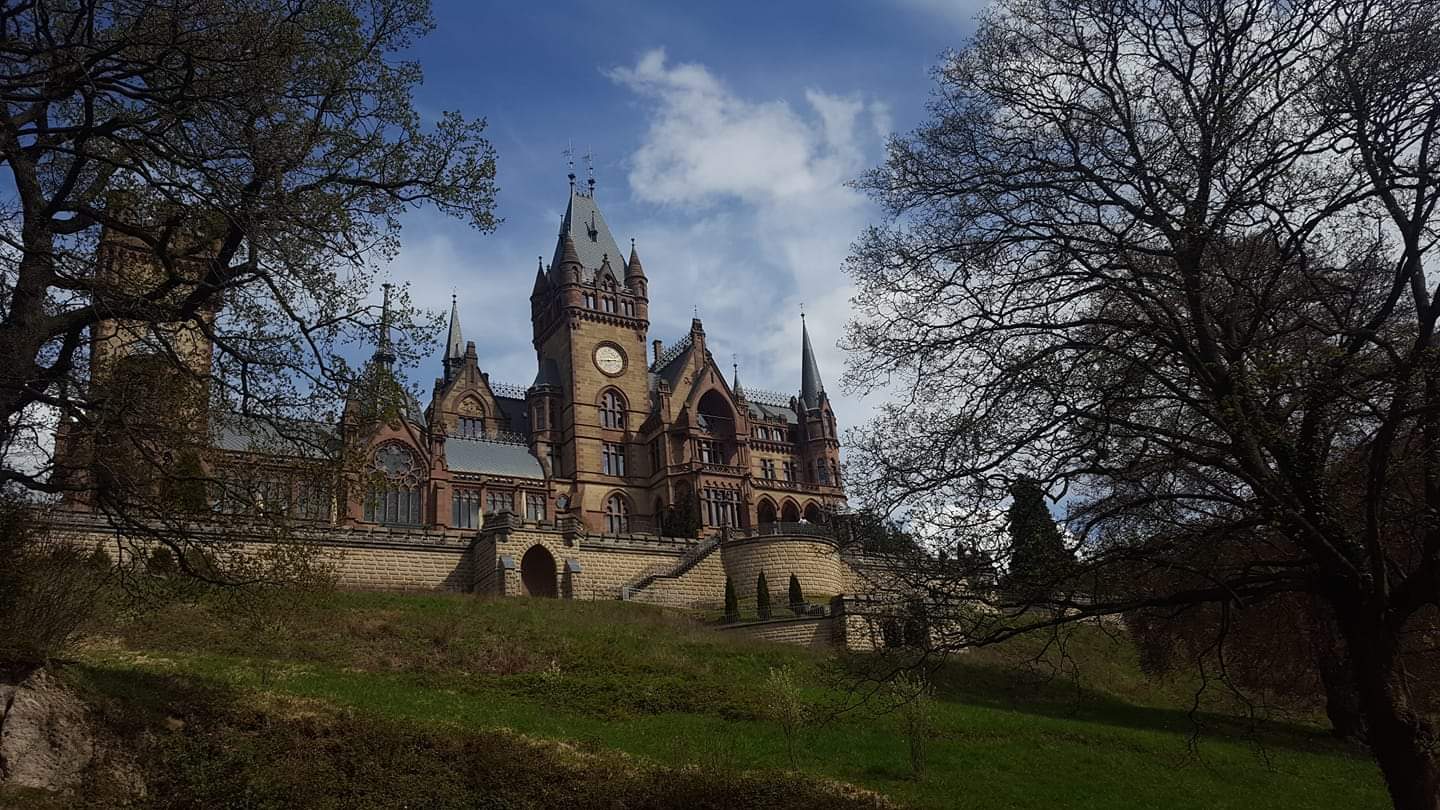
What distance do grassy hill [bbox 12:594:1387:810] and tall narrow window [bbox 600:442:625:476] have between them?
72.9ft

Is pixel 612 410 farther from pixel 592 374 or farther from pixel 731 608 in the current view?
pixel 731 608

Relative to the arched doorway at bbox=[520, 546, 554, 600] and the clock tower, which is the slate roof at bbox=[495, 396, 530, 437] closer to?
the clock tower

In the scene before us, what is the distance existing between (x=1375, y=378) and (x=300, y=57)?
12.0 meters

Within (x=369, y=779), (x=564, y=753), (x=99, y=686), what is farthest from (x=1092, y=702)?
(x=99, y=686)

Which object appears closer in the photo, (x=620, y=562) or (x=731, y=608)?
(x=731, y=608)

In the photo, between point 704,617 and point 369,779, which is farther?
point 704,617

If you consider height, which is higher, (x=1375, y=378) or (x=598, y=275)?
(x=598, y=275)

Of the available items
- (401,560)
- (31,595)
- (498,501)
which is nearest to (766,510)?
(498,501)

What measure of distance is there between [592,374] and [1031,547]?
50.0 meters

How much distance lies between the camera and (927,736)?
22.0 m

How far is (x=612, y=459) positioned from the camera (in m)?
57.4

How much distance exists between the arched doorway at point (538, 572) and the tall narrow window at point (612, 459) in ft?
43.6

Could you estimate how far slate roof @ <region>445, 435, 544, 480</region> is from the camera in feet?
172

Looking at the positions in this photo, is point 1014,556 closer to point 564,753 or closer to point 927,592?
point 927,592
